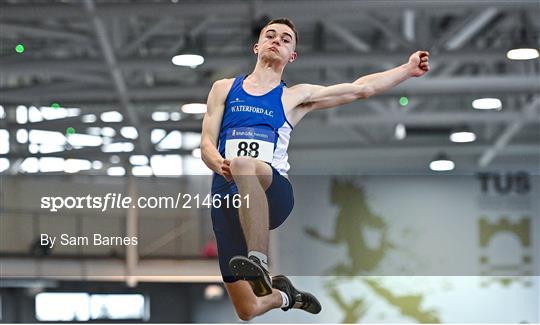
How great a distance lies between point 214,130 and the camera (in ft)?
25.1

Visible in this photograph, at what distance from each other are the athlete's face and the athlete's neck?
3.1 inches

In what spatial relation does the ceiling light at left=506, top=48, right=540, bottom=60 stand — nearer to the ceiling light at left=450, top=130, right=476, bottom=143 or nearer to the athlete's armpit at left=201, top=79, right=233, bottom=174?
the ceiling light at left=450, top=130, right=476, bottom=143

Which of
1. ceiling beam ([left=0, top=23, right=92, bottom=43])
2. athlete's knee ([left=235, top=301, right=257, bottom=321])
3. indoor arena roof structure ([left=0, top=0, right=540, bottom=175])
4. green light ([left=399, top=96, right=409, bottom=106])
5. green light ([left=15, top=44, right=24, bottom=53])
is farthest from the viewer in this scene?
green light ([left=399, top=96, right=409, bottom=106])

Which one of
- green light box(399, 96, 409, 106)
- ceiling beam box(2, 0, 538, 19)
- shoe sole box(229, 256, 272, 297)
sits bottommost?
shoe sole box(229, 256, 272, 297)

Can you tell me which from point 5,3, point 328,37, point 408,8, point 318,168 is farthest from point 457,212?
point 318,168

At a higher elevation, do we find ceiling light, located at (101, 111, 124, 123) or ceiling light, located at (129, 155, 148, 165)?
ceiling light, located at (101, 111, 124, 123)

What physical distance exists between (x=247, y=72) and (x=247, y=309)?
14.6 metres

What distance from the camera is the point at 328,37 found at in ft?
84.1

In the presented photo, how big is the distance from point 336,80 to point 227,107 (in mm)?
16003

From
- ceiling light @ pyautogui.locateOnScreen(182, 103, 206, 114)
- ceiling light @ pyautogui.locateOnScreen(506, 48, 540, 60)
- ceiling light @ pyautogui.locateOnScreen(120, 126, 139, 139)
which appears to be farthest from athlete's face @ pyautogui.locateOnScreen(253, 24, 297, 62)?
ceiling light @ pyautogui.locateOnScreen(120, 126, 139, 139)

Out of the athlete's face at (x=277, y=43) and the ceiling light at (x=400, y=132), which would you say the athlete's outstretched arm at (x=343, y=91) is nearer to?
the athlete's face at (x=277, y=43)

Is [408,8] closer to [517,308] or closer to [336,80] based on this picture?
[336,80]

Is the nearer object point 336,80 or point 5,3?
point 5,3

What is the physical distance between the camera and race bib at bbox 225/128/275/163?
7586 millimetres
